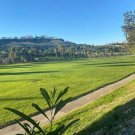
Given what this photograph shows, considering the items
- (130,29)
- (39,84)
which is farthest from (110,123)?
(130,29)

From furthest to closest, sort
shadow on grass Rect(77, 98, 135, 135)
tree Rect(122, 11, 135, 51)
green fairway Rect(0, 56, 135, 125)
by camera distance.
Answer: tree Rect(122, 11, 135, 51)
green fairway Rect(0, 56, 135, 125)
shadow on grass Rect(77, 98, 135, 135)

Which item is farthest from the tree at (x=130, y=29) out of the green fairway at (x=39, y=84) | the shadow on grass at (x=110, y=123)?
the shadow on grass at (x=110, y=123)

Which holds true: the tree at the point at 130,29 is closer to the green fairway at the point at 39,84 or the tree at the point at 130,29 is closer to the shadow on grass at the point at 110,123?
the green fairway at the point at 39,84

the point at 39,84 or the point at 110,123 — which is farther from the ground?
the point at 110,123

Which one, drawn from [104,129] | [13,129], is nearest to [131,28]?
[13,129]

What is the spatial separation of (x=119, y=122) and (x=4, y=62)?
555 ft

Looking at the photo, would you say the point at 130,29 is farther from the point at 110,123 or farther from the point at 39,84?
the point at 110,123

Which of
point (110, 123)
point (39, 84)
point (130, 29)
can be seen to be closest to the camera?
point (110, 123)

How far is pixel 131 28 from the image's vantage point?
6638 cm

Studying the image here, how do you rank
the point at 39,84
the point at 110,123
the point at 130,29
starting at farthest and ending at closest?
the point at 130,29, the point at 39,84, the point at 110,123

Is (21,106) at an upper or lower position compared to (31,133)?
lower

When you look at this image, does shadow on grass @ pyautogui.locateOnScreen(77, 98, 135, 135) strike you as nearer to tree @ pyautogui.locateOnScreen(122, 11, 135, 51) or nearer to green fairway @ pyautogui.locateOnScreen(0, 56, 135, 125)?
green fairway @ pyautogui.locateOnScreen(0, 56, 135, 125)

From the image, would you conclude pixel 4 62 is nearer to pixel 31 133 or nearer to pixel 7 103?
pixel 7 103

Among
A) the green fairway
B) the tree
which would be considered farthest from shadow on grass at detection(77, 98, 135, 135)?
the tree
